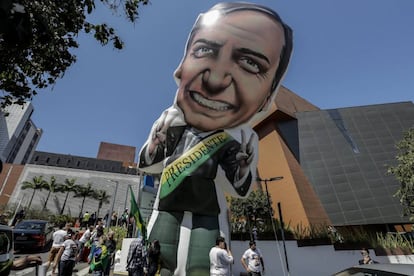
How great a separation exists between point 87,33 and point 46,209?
47.8 m

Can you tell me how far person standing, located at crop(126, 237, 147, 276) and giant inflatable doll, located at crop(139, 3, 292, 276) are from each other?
479 mm

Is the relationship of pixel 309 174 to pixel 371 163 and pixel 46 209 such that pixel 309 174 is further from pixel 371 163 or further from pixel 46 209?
pixel 46 209

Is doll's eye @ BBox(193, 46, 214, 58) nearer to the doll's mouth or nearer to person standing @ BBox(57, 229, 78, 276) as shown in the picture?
the doll's mouth

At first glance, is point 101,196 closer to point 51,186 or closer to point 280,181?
point 51,186

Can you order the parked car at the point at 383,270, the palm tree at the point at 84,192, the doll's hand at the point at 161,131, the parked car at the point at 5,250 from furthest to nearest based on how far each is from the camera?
1. the palm tree at the point at 84,192
2. the doll's hand at the point at 161,131
3. the parked car at the point at 5,250
4. the parked car at the point at 383,270

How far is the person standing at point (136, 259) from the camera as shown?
620 centimetres

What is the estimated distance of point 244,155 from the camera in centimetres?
809

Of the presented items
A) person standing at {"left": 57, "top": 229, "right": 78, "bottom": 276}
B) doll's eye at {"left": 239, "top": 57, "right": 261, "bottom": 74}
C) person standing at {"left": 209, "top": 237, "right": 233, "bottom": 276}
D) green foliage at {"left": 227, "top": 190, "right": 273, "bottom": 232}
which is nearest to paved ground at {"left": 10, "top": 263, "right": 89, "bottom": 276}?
person standing at {"left": 57, "top": 229, "right": 78, "bottom": 276}

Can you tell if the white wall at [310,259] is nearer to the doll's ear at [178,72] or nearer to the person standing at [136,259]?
the person standing at [136,259]

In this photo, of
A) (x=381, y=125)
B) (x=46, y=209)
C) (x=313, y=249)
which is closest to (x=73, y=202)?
(x=46, y=209)

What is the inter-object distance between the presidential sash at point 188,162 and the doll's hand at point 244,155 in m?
0.65

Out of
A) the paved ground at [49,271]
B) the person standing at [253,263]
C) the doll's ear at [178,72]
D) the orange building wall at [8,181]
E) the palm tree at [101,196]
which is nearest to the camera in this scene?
the person standing at [253,263]

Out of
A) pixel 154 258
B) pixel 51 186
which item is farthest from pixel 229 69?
pixel 51 186

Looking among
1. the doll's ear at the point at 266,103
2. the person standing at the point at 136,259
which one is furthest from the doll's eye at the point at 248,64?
the person standing at the point at 136,259
